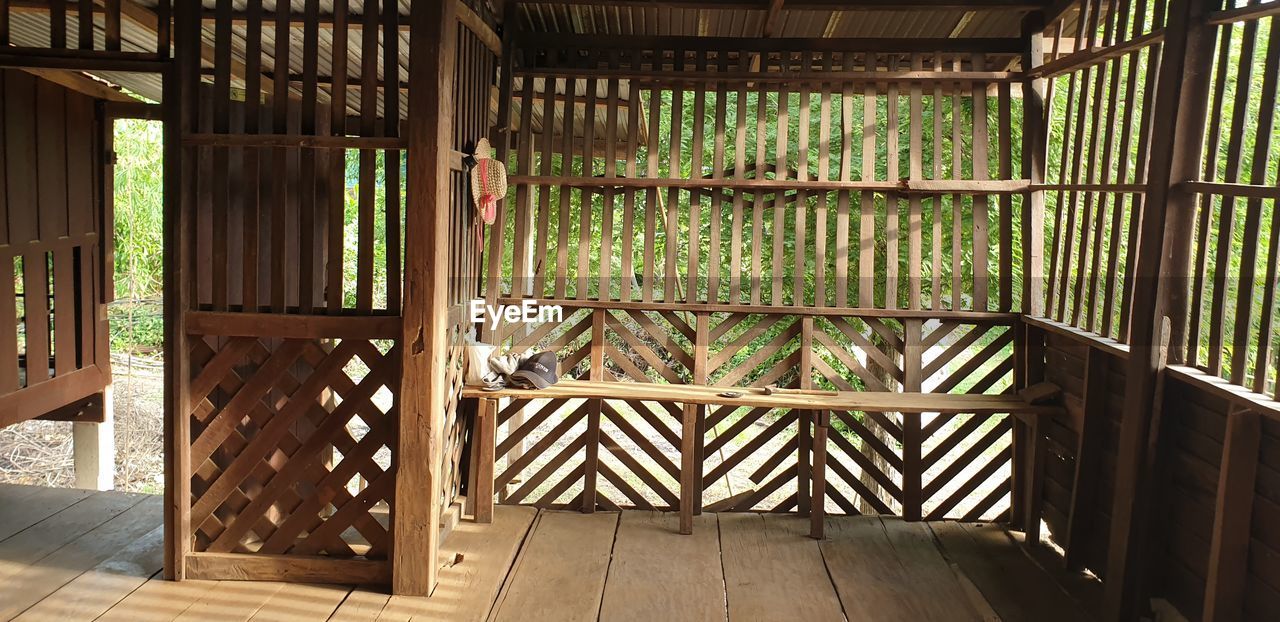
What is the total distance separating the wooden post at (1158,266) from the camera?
12.8 feet

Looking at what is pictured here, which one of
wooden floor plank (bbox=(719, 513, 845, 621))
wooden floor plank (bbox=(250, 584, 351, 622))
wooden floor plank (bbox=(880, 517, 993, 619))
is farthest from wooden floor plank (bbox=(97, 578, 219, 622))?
wooden floor plank (bbox=(880, 517, 993, 619))

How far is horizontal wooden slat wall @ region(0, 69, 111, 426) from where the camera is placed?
5.95m

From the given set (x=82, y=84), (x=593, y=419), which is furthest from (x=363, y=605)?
(x=82, y=84)

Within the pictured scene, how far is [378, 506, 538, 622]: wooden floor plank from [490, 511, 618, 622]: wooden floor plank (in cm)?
6

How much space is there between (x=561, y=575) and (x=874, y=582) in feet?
5.12

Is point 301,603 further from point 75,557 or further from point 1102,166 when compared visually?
point 1102,166

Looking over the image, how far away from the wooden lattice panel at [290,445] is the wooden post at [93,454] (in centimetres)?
392

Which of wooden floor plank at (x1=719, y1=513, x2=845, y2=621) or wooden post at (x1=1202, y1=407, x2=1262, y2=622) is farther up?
wooden post at (x1=1202, y1=407, x2=1262, y2=622)

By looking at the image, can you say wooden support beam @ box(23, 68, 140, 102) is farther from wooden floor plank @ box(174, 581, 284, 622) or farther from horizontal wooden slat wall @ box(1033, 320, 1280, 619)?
horizontal wooden slat wall @ box(1033, 320, 1280, 619)

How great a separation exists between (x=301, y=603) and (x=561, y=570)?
125 cm

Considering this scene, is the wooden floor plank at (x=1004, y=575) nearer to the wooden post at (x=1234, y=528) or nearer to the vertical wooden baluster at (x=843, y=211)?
the wooden post at (x=1234, y=528)

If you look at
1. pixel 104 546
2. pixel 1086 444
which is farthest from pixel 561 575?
pixel 1086 444

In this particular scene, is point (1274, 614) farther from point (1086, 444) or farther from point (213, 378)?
point (213, 378)

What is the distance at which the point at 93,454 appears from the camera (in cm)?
788
